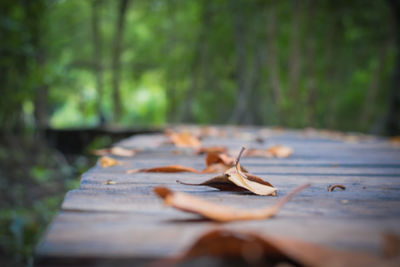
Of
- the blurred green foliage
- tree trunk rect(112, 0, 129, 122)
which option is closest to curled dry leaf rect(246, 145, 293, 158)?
the blurred green foliage

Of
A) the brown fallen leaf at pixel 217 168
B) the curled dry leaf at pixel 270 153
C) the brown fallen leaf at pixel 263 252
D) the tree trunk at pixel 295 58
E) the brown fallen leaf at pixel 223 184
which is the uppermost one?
the tree trunk at pixel 295 58

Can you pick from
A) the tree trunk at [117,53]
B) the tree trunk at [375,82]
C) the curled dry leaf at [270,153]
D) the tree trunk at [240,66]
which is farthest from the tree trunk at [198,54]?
the curled dry leaf at [270,153]

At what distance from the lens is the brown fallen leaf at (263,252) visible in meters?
0.51

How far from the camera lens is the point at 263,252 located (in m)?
0.54

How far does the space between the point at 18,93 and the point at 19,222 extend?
1523 mm

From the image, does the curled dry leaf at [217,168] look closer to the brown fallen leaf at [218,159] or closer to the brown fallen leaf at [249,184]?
the brown fallen leaf at [218,159]

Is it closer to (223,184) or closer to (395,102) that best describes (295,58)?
(395,102)

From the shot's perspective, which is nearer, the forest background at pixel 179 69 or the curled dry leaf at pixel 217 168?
the curled dry leaf at pixel 217 168

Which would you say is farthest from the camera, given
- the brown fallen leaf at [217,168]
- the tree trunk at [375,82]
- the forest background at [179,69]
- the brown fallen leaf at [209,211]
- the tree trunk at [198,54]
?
the tree trunk at [198,54]

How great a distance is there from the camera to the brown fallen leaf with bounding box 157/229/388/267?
0.51 metres

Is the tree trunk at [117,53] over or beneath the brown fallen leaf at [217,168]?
over

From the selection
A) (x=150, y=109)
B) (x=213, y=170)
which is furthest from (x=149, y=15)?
(x=213, y=170)

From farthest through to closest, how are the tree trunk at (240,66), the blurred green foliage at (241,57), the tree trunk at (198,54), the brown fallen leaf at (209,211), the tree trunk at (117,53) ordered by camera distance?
the tree trunk at (198,54), the tree trunk at (240,66), the tree trunk at (117,53), the blurred green foliage at (241,57), the brown fallen leaf at (209,211)

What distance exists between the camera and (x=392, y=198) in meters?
0.97
